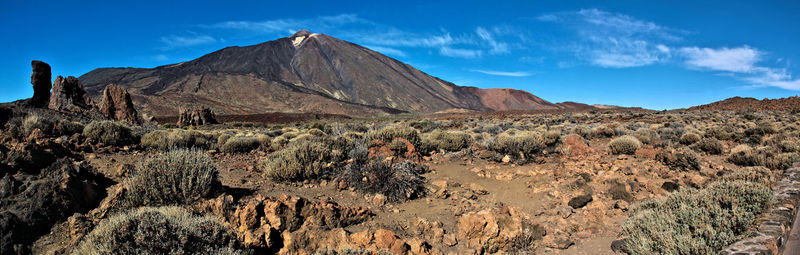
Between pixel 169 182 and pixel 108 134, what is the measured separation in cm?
510

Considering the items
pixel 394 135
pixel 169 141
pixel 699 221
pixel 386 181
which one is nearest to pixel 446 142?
pixel 394 135

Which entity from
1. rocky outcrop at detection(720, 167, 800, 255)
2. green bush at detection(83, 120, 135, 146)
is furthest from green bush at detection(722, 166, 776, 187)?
green bush at detection(83, 120, 135, 146)

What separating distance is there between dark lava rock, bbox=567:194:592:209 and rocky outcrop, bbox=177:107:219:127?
1224 inches

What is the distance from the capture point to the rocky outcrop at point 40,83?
57.8 ft

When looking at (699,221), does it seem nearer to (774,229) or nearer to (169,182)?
(774,229)

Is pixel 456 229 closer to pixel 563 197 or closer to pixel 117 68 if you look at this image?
pixel 563 197

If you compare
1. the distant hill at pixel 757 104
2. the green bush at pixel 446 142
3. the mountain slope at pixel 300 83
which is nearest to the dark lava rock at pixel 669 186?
the green bush at pixel 446 142

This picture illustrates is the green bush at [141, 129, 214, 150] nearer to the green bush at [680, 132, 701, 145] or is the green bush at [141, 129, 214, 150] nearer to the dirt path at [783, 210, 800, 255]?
the dirt path at [783, 210, 800, 255]

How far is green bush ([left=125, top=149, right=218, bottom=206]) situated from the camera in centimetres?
387

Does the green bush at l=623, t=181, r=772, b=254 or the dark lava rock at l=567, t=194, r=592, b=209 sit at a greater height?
the green bush at l=623, t=181, r=772, b=254

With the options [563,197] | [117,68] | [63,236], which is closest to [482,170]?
[563,197]

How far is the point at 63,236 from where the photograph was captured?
10.2ft

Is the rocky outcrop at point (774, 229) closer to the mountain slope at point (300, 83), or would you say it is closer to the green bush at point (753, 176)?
the green bush at point (753, 176)

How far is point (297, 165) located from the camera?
579cm
